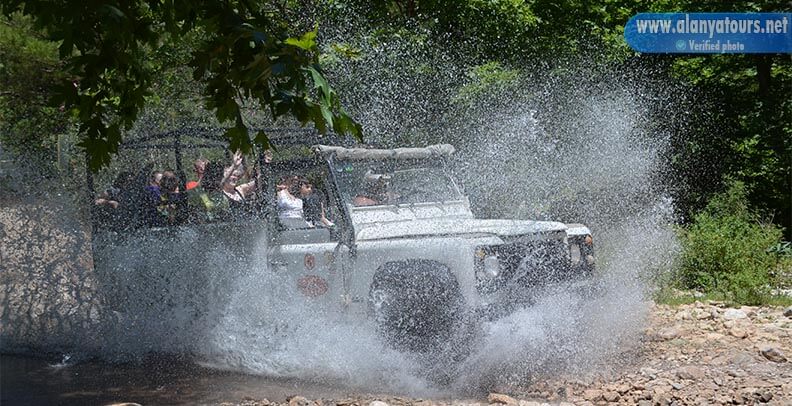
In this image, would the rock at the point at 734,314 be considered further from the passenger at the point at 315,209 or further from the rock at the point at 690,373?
the passenger at the point at 315,209

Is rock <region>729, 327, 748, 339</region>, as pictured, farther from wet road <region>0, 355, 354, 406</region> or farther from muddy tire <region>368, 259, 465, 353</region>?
wet road <region>0, 355, 354, 406</region>

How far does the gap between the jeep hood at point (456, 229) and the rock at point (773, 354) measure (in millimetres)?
1893

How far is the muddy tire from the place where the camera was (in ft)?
25.2

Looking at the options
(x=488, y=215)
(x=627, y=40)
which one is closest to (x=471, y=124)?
(x=488, y=215)

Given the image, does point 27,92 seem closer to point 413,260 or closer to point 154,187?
point 154,187

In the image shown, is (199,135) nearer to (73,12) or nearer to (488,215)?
(488,215)

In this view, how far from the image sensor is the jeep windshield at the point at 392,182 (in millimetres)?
8734

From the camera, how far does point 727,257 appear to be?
11.2 m

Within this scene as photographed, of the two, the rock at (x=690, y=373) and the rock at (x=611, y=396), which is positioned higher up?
the rock at (x=690, y=373)

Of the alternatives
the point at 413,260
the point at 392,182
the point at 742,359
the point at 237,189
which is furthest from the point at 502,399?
A: the point at 237,189

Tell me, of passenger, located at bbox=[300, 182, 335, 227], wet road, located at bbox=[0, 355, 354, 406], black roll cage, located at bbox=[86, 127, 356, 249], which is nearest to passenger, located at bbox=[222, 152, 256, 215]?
black roll cage, located at bbox=[86, 127, 356, 249]

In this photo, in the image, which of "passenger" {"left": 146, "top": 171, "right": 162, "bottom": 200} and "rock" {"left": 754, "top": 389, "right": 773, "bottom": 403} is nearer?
"rock" {"left": 754, "top": 389, "right": 773, "bottom": 403}
